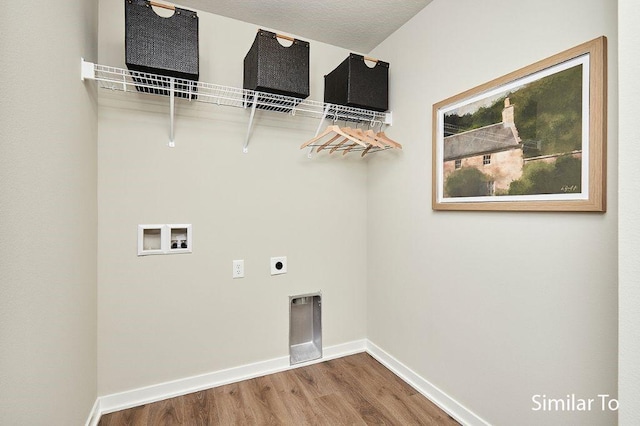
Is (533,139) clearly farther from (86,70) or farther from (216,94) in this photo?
(86,70)

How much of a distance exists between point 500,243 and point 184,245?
187cm

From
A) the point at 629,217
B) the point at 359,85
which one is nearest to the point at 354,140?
the point at 359,85

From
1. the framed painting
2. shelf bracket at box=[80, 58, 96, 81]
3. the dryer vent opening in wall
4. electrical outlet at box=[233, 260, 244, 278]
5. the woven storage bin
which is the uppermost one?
the woven storage bin

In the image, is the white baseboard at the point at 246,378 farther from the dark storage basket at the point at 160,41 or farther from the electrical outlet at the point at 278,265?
the dark storage basket at the point at 160,41

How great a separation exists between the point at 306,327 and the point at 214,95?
188 cm

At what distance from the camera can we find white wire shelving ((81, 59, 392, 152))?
1661 mm

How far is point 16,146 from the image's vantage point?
896 millimetres

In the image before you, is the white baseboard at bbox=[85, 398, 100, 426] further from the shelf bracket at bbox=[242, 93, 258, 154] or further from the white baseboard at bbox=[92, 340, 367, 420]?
the shelf bracket at bbox=[242, 93, 258, 154]

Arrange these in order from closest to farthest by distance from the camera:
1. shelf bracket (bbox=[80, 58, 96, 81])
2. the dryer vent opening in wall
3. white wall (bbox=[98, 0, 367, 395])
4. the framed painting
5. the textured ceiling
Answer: the framed painting, shelf bracket (bbox=[80, 58, 96, 81]), white wall (bbox=[98, 0, 367, 395]), the textured ceiling, the dryer vent opening in wall

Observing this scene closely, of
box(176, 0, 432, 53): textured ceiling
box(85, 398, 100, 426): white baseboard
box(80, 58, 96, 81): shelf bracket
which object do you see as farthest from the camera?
box(176, 0, 432, 53): textured ceiling

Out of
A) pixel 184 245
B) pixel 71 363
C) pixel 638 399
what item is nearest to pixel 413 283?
pixel 638 399

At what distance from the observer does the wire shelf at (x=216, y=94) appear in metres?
1.66

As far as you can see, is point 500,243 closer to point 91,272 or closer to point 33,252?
point 33,252
